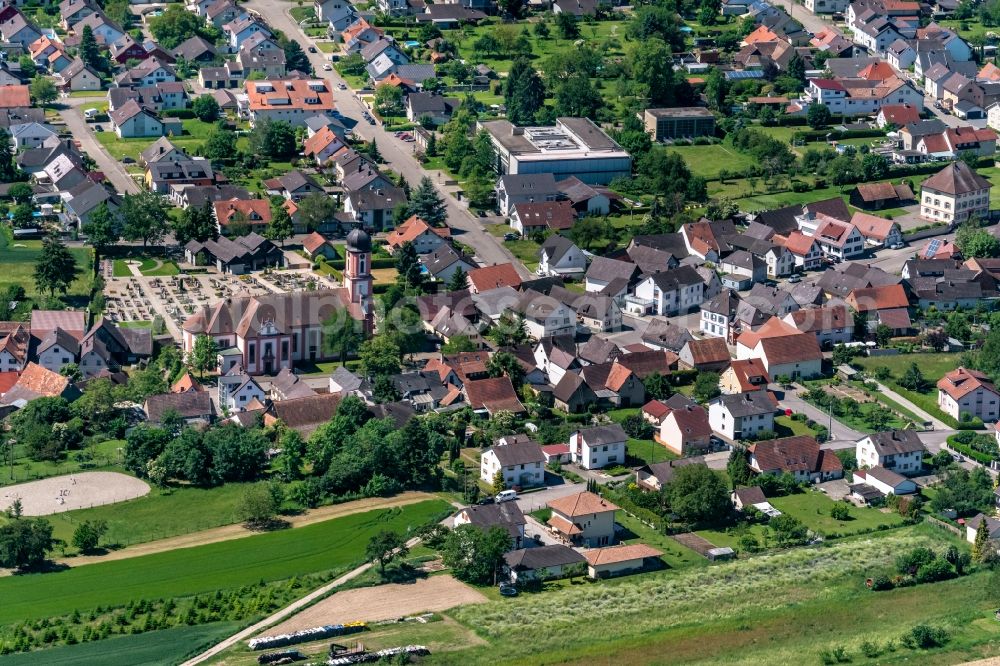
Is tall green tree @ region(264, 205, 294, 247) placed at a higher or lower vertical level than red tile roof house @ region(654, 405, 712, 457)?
higher

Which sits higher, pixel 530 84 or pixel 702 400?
pixel 530 84

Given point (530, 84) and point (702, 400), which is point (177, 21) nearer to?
point (530, 84)

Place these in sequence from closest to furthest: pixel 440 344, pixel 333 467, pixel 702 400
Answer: pixel 333 467, pixel 702 400, pixel 440 344

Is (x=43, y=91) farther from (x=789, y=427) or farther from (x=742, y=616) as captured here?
(x=742, y=616)

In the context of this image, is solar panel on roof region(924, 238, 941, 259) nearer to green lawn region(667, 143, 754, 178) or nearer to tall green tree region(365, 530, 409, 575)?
green lawn region(667, 143, 754, 178)

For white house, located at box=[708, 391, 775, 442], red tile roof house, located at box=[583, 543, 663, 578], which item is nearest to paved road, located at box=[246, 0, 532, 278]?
white house, located at box=[708, 391, 775, 442]

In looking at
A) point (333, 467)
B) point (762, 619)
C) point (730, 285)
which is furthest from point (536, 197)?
point (762, 619)

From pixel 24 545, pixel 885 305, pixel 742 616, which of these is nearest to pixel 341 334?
pixel 24 545
